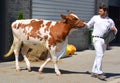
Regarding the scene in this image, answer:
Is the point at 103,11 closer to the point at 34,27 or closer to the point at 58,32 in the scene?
the point at 58,32

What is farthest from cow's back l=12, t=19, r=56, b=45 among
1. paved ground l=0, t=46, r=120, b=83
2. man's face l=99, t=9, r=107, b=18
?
man's face l=99, t=9, r=107, b=18

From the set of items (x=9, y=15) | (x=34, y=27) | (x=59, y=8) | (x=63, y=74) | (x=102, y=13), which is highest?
(x=102, y=13)

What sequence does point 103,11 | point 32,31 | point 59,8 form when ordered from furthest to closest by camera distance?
point 59,8
point 32,31
point 103,11

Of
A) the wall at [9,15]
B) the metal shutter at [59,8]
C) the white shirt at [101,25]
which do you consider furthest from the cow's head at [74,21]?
the metal shutter at [59,8]

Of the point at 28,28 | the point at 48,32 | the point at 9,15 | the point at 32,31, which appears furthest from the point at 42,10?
the point at 48,32

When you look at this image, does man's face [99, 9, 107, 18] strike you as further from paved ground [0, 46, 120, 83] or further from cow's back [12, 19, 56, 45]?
paved ground [0, 46, 120, 83]

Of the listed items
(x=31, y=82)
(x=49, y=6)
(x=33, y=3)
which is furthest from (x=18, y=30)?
(x=49, y=6)

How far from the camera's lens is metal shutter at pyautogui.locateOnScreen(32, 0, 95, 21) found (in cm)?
1697

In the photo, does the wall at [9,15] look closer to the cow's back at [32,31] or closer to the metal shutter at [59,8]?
the metal shutter at [59,8]

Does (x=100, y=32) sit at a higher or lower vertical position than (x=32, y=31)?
higher

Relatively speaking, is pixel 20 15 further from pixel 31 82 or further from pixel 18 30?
pixel 31 82

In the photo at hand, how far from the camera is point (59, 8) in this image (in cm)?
1853

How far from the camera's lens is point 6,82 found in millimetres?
10117

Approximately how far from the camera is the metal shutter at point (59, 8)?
17.0 m
